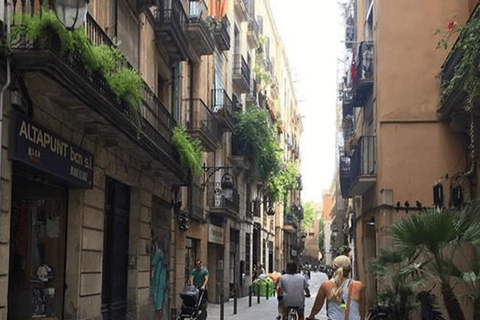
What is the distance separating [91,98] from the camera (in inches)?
404

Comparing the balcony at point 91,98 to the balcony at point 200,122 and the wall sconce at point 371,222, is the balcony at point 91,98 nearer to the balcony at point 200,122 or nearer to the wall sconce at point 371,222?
the balcony at point 200,122

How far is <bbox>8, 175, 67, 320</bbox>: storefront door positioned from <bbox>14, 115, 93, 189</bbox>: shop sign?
43 centimetres

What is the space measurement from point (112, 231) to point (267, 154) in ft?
66.0

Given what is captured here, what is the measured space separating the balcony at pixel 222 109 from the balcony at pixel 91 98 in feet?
32.2

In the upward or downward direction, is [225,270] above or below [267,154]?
below

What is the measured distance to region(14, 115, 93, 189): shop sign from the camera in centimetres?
914

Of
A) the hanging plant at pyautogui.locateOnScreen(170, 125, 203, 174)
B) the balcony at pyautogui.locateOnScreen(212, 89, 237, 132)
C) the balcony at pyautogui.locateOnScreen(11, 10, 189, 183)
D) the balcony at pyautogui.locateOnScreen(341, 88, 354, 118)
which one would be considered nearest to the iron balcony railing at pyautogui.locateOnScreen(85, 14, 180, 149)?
the balcony at pyautogui.locateOnScreen(11, 10, 189, 183)

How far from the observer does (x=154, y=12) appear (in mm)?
17453

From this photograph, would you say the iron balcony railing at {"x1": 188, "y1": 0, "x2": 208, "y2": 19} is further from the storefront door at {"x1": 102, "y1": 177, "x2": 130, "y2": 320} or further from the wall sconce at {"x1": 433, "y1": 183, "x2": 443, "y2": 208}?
the wall sconce at {"x1": 433, "y1": 183, "x2": 443, "y2": 208}

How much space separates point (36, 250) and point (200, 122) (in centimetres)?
1208

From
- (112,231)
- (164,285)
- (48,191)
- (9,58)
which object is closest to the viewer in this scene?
(9,58)

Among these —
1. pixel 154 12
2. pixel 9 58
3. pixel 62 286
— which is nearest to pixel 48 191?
pixel 62 286

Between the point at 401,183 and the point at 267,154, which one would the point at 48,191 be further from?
the point at 267,154

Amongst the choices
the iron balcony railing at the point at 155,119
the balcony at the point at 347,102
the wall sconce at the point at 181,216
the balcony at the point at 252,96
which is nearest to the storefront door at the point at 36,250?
the iron balcony railing at the point at 155,119
